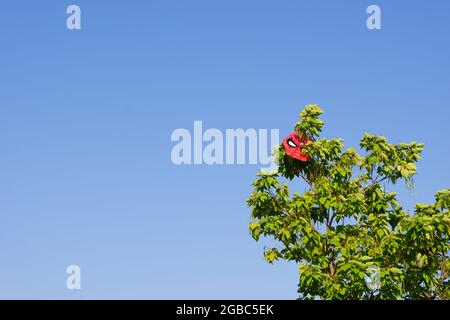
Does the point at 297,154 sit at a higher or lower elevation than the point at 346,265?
higher

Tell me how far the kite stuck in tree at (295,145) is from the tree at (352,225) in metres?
0.26

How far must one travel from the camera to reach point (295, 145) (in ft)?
85.5

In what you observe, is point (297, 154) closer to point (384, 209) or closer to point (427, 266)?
point (384, 209)

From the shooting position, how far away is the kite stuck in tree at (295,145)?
85.1 ft

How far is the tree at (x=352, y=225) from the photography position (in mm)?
23016

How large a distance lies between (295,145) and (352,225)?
13.1ft

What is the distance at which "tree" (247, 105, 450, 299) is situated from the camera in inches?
906

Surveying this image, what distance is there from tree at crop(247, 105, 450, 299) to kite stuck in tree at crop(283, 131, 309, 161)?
26 cm

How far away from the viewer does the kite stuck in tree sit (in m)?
25.9
